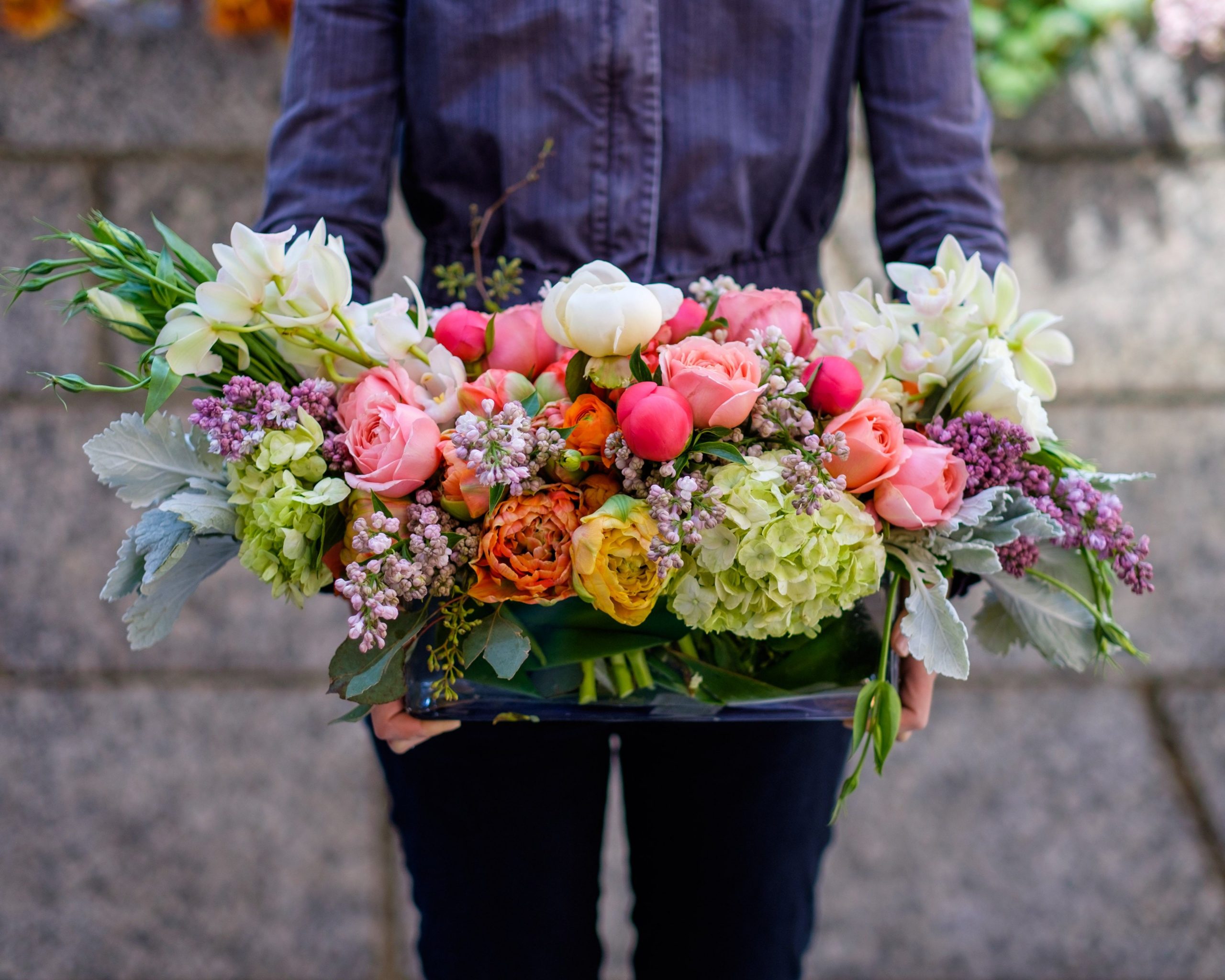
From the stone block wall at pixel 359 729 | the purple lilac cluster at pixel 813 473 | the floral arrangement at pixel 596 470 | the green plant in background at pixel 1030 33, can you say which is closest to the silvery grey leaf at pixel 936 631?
the floral arrangement at pixel 596 470

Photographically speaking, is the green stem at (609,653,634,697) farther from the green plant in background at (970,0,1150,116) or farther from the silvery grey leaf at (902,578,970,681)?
the green plant in background at (970,0,1150,116)

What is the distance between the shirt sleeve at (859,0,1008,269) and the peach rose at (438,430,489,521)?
49cm

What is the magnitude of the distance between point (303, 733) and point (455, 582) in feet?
4.07

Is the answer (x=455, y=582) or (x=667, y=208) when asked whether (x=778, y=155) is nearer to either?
(x=667, y=208)

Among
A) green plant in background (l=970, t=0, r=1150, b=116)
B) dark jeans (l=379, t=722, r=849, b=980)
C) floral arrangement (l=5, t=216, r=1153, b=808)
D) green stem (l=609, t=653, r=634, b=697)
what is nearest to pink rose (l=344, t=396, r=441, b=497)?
floral arrangement (l=5, t=216, r=1153, b=808)

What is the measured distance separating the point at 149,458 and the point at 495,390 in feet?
0.82

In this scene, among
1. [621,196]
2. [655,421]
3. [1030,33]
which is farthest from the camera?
[1030,33]

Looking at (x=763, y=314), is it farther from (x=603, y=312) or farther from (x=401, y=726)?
(x=401, y=726)

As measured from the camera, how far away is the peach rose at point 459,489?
0.59m

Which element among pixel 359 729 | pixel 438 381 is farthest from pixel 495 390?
pixel 359 729

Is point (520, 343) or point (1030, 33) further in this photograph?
point (1030, 33)

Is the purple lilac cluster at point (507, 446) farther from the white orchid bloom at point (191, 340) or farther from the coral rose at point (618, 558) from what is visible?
the white orchid bloom at point (191, 340)

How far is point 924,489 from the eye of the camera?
602 millimetres

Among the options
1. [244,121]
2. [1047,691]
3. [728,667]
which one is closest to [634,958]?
[728,667]
